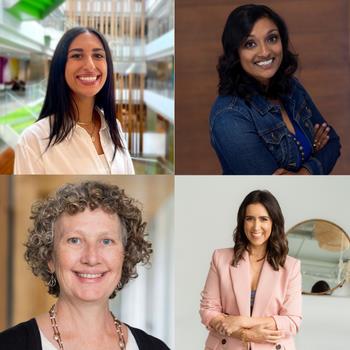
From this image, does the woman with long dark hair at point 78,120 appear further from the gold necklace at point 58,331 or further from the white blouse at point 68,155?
the gold necklace at point 58,331

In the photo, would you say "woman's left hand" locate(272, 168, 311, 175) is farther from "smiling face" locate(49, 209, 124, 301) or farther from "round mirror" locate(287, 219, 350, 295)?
"smiling face" locate(49, 209, 124, 301)

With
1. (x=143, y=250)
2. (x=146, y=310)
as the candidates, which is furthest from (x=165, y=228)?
(x=146, y=310)

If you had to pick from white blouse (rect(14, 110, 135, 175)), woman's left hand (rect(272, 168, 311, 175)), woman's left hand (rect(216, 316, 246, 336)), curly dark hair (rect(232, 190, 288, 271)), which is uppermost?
white blouse (rect(14, 110, 135, 175))

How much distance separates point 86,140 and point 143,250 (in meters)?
0.35

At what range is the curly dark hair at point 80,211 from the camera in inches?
85.0

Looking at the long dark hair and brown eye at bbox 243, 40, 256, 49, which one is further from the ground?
brown eye at bbox 243, 40, 256, 49

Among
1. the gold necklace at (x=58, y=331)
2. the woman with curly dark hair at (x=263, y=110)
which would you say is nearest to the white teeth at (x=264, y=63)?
the woman with curly dark hair at (x=263, y=110)

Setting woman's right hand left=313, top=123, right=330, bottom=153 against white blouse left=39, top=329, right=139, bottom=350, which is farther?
woman's right hand left=313, top=123, right=330, bottom=153

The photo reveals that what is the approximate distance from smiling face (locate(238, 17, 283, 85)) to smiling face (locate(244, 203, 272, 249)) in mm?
386

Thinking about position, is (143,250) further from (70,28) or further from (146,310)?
(70,28)

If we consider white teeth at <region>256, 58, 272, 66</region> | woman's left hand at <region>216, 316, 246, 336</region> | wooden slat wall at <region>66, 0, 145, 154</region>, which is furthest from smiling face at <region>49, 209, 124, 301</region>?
white teeth at <region>256, 58, 272, 66</region>

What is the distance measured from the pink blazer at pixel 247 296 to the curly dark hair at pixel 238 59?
466 mm

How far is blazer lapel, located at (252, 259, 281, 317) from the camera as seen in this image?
220 centimetres

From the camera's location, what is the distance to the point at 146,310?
222 cm
